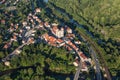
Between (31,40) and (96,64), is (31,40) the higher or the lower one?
the higher one

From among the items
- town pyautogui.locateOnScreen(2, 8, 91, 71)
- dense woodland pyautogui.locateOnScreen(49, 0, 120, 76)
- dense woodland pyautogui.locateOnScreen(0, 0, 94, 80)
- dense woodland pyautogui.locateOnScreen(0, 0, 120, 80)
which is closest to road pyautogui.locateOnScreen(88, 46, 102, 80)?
dense woodland pyautogui.locateOnScreen(0, 0, 94, 80)

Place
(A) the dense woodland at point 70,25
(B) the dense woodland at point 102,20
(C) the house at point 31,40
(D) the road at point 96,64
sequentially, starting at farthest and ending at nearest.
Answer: (C) the house at point 31,40 < (B) the dense woodland at point 102,20 < (A) the dense woodland at point 70,25 < (D) the road at point 96,64

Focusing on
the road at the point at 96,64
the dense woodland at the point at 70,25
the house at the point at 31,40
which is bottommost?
the road at the point at 96,64

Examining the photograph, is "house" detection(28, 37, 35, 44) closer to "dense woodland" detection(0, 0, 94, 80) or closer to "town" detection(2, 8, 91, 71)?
"town" detection(2, 8, 91, 71)

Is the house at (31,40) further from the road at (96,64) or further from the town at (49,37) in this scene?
the road at (96,64)

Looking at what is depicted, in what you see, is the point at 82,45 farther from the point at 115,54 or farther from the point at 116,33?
the point at 116,33

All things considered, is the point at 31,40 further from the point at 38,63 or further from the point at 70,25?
the point at 70,25

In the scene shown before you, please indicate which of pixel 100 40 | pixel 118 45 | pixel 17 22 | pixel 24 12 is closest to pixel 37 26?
pixel 17 22

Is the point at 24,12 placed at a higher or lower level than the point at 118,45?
higher

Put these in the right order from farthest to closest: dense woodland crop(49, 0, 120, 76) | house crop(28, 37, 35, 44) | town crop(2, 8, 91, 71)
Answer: house crop(28, 37, 35, 44), dense woodland crop(49, 0, 120, 76), town crop(2, 8, 91, 71)

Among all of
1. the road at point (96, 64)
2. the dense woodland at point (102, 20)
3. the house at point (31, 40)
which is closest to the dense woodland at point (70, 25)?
the dense woodland at point (102, 20)

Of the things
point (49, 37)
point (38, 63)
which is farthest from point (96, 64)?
point (49, 37)
